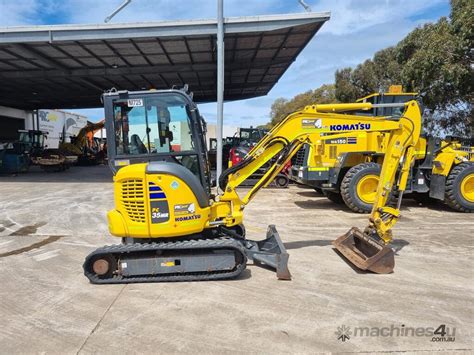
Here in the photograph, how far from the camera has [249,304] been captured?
4.23m

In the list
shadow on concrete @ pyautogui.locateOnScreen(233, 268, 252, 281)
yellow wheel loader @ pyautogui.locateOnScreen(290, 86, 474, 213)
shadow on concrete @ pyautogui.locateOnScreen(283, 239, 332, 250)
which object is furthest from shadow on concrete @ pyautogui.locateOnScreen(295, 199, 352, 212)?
shadow on concrete @ pyautogui.locateOnScreen(233, 268, 252, 281)

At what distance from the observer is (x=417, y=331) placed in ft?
11.9

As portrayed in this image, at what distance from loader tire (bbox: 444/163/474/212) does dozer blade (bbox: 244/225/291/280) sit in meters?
5.82

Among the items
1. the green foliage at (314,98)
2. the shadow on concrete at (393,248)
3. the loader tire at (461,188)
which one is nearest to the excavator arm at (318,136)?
the shadow on concrete at (393,248)

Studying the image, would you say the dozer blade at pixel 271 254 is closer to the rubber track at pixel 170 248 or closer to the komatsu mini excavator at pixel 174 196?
the komatsu mini excavator at pixel 174 196

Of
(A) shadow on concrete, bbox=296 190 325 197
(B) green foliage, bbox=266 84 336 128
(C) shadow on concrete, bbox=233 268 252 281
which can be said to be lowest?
(C) shadow on concrete, bbox=233 268 252 281

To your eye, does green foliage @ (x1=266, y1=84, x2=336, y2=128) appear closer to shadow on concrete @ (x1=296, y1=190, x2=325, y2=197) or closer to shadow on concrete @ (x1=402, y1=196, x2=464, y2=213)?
shadow on concrete @ (x1=296, y1=190, x2=325, y2=197)

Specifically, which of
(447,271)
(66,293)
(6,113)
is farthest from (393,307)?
(6,113)

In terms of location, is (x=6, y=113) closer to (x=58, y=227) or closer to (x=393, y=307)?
(x=58, y=227)

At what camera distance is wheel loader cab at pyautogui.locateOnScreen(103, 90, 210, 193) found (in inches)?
193

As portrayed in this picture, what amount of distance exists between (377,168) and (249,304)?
6.31 metres

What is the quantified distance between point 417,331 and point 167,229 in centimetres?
300

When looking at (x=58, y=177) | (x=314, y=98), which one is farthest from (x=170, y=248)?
(x=314, y=98)

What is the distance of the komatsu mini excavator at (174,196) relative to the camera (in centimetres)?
475
